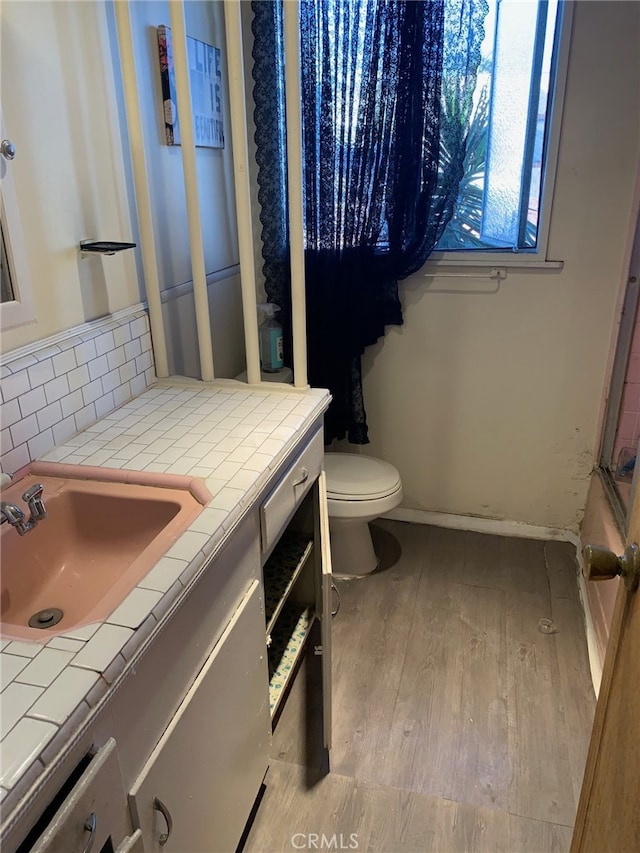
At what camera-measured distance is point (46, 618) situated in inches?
40.2

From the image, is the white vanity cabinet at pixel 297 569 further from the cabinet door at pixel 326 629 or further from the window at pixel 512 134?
the window at pixel 512 134

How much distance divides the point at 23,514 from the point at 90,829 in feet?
1.52

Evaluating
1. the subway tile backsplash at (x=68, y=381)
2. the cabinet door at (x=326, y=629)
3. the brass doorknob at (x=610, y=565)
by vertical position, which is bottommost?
the cabinet door at (x=326, y=629)

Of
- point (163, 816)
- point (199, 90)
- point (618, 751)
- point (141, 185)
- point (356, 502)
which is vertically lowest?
point (356, 502)

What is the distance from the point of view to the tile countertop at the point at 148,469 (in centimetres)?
67

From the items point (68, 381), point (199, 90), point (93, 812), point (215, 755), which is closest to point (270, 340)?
point (199, 90)

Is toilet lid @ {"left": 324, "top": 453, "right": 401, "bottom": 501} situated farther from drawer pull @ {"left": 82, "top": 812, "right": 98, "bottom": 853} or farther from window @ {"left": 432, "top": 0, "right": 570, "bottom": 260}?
drawer pull @ {"left": 82, "top": 812, "right": 98, "bottom": 853}

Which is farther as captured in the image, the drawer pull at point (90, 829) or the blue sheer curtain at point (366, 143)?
the blue sheer curtain at point (366, 143)

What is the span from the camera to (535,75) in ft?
6.65

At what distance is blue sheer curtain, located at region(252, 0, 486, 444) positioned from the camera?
1.92 meters

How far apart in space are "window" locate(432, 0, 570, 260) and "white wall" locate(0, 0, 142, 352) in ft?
3.94

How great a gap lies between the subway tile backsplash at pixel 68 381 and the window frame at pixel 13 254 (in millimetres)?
71

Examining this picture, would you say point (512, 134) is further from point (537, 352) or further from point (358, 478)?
point (358, 478)

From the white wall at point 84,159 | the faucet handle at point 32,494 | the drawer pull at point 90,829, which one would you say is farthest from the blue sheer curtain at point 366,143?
the drawer pull at point 90,829
